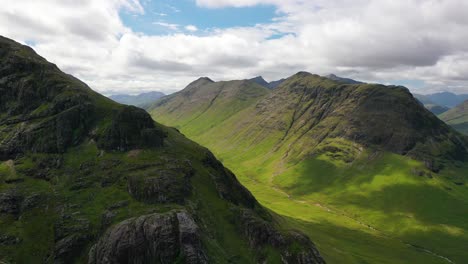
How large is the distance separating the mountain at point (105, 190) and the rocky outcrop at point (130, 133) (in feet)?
1.55

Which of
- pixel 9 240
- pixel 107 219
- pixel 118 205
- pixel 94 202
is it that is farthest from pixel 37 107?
pixel 107 219

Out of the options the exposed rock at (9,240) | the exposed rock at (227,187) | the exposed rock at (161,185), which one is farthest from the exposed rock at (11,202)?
the exposed rock at (227,187)

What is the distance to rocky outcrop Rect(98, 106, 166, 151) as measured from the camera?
163m

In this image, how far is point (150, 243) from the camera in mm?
109938

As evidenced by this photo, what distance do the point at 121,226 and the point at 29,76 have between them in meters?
114

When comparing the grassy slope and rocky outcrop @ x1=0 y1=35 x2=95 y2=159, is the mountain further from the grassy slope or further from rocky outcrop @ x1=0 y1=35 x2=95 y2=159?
rocky outcrop @ x1=0 y1=35 x2=95 y2=159

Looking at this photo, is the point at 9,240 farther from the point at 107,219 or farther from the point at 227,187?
the point at 227,187

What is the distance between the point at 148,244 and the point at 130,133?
70555mm

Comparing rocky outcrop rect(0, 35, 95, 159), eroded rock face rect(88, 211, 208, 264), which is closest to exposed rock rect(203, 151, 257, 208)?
eroded rock face rect(88, 211, 208, 264)

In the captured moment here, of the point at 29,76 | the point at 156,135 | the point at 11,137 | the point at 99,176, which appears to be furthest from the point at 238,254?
the point at 29,76

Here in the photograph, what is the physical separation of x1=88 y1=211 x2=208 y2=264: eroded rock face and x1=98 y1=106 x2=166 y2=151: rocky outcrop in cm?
5710

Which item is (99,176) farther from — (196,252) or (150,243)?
(196,252)

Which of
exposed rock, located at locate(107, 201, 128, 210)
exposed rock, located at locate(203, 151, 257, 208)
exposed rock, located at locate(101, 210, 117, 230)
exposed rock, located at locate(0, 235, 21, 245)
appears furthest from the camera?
exposed rock, located at locate(203, 151, 257, 208)

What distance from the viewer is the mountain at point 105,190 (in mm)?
111625
